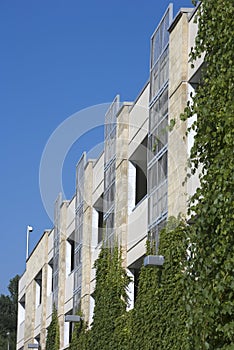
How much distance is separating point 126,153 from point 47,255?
19.4 meters

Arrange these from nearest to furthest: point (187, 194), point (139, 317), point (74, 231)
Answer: point (187, 194), point (139, 317), point (74, 231)

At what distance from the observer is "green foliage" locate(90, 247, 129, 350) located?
26.4 m

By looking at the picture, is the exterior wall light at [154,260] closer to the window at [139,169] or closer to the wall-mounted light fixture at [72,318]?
the window at [139,169]

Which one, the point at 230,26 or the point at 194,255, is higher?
the point at 230,26

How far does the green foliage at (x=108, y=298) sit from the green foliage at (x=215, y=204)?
11.7 metres

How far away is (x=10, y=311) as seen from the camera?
128 metres

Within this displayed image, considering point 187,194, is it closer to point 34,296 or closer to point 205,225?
point 205,225

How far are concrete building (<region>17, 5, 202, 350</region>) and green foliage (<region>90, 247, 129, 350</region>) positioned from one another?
1.01 feet

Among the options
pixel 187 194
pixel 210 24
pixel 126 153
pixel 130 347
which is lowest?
pixel 130 347

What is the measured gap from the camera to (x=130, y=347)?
2339 cm

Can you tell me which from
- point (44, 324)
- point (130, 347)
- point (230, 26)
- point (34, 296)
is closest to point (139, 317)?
point (130, 347)

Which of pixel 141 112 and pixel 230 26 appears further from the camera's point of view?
pixel 141 112

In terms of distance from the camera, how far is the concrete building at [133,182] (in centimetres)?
2073

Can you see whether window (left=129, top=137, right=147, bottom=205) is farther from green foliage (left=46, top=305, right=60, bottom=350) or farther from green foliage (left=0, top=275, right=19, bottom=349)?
green foliage (left=0, top=275, right=19, bottom=349)
